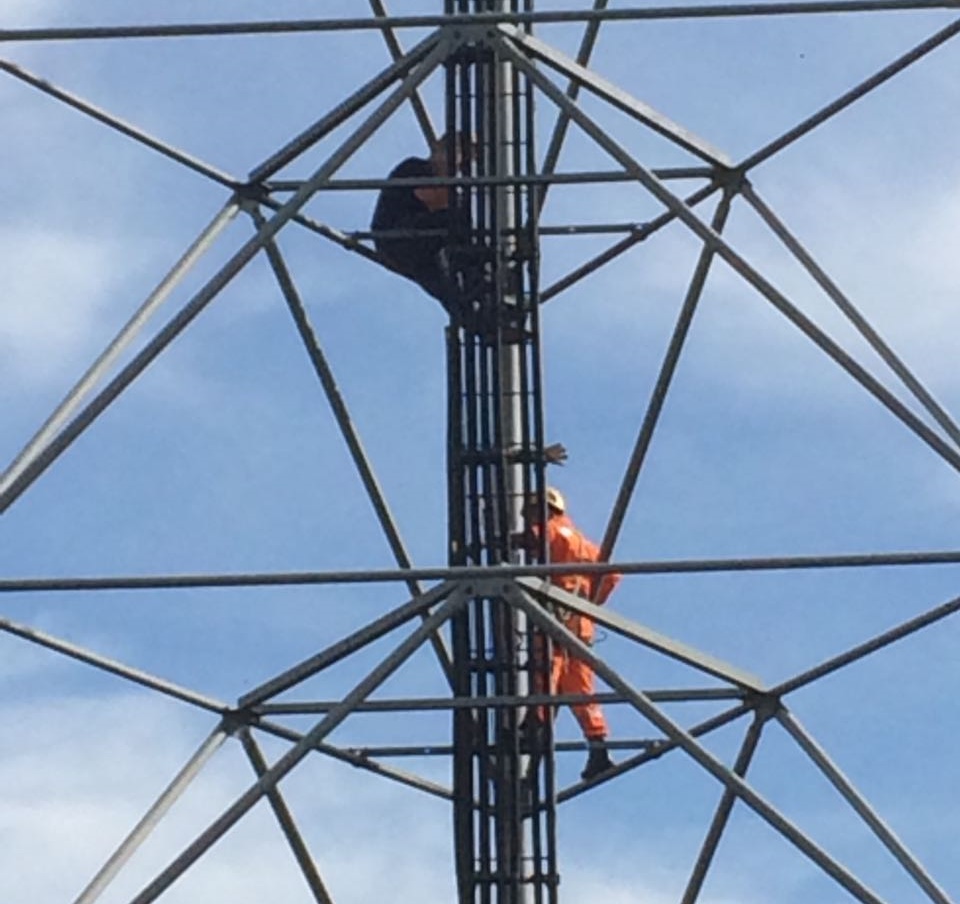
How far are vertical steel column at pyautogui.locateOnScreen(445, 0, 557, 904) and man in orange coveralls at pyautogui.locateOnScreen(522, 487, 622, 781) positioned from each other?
0.38m

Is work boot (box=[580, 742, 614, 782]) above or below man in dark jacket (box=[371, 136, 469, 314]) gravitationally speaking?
below

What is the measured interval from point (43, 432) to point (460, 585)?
2.65 meters

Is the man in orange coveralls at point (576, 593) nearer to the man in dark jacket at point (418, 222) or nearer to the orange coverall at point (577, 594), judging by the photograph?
the orange coverall at point (577, 594)

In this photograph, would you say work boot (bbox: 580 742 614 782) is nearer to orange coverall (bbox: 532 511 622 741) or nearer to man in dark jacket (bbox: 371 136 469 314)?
orange coverall (bbox: 532 511 622 741)

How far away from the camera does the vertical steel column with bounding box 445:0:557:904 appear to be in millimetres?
25906

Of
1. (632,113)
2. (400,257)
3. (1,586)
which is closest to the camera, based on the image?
(1,586)

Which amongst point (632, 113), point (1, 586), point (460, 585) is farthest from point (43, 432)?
point (632, 113)

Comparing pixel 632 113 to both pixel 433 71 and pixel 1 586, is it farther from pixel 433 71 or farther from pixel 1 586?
pixel 1 586

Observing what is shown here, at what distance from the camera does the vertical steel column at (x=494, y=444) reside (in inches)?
1020

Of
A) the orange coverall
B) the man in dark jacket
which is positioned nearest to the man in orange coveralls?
the orange coverall

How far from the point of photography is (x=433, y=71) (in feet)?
84.0

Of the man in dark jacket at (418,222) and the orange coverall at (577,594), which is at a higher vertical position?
the man in dark jacket at (418,222)

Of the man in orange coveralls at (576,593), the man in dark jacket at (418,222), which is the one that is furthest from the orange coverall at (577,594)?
the man in dark jacket at (418,222)

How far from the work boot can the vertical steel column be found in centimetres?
160
